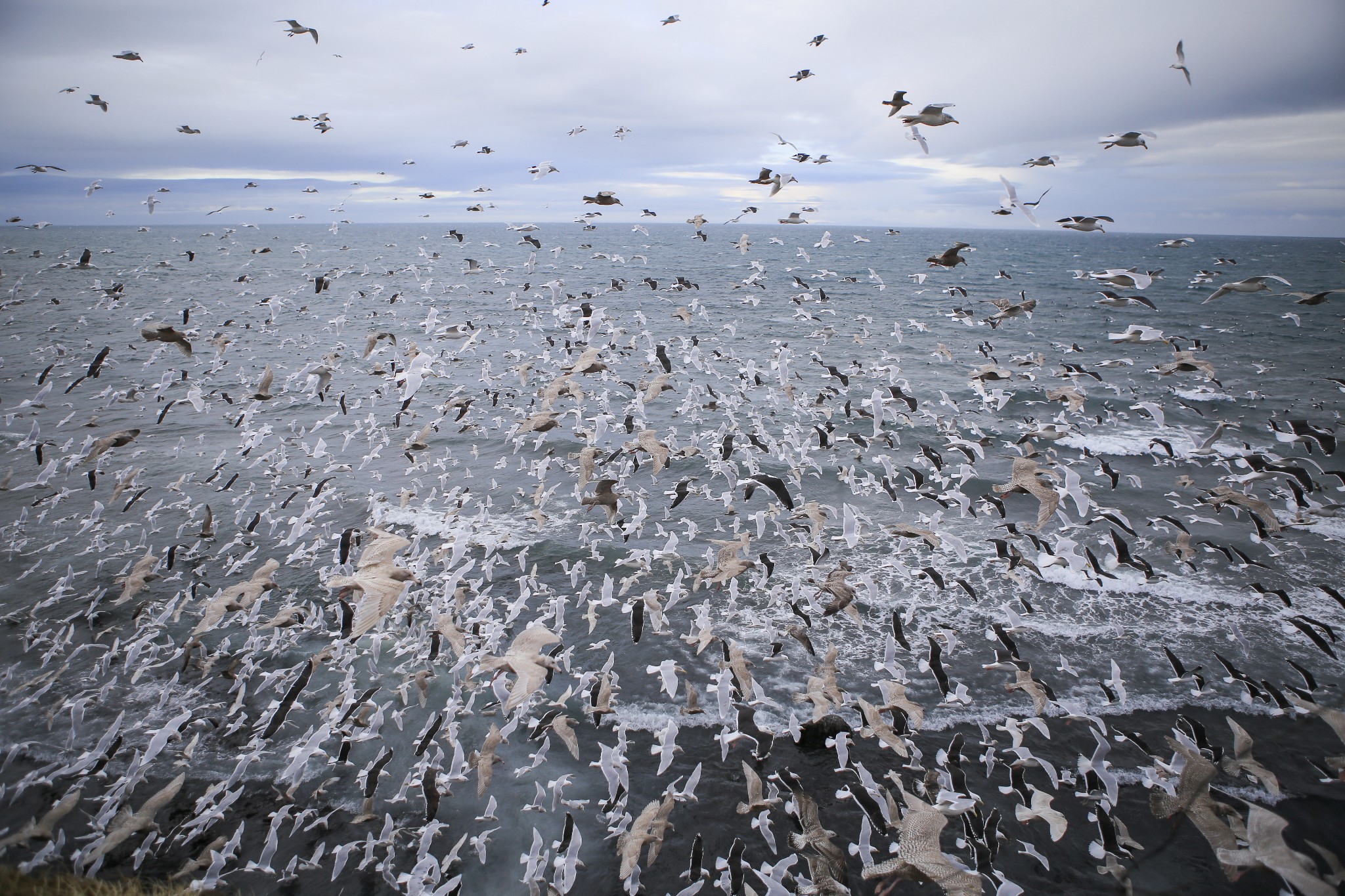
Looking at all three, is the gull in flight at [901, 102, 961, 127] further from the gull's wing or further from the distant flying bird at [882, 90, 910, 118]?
the gull's wing

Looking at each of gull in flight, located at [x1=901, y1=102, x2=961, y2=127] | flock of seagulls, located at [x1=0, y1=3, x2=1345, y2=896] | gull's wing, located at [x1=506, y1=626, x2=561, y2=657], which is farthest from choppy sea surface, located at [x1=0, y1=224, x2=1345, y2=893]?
gull in flight, located at [x1=901, y1=102, x2=961, y2=127]

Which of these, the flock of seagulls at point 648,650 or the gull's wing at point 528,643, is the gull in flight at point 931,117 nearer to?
the flock of seagulls at point 648,650

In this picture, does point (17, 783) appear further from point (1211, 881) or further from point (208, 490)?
point (1211, 881)

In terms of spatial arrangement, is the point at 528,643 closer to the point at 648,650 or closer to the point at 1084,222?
the point at 648,650

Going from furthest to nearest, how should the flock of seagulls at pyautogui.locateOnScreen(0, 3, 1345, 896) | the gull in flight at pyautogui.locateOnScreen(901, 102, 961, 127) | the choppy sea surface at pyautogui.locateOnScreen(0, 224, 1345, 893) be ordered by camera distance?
the gull in flight at pyautogui.locateOnScreen(901, 102, 961, 127) → the choppy sea surface at pyautogui.locateOnScreen(0, 224, 1345, 893) → the flock of seagulls at pyautogui.locateOnScreen(0, 3, 1345, 896)

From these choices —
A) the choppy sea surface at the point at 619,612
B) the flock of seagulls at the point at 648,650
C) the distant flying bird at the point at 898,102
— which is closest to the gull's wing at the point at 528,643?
the flock of seagulls at the point at 648,650

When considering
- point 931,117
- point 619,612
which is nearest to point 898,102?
point 931,117
